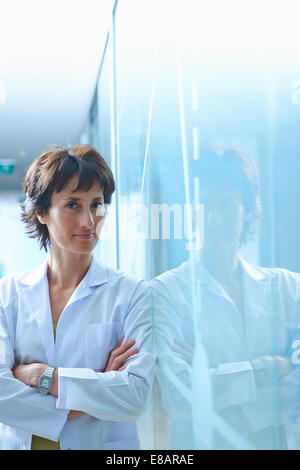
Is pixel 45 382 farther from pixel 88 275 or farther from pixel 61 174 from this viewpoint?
pixel 61 174

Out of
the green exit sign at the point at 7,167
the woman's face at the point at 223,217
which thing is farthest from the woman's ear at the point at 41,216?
the woman's face at the point at 223,217

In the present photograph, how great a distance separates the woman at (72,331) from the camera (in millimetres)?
1369

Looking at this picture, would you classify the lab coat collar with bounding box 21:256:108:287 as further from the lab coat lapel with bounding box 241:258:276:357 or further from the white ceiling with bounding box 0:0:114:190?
the lab coat lapel with bounding box 241:258:276:357

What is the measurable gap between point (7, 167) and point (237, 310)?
1091 mm

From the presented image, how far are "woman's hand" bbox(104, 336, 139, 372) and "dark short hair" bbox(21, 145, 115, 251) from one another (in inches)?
17.6

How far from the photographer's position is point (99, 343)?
1.47m

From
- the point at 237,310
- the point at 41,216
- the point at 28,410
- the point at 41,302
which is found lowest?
the point at 28,410

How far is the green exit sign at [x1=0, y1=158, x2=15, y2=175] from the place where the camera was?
1.77 meters

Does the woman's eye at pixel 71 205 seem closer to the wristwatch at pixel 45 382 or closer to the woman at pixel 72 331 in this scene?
the woman at pixel 72 331

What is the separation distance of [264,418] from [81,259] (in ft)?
2.69

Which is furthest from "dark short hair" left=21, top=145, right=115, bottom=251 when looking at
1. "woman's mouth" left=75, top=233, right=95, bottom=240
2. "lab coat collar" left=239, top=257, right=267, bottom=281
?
"lab coat collar" left=239, top=257, right=267, bottom=281

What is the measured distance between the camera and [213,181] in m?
1.08

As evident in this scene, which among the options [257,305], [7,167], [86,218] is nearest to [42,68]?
[7,167]

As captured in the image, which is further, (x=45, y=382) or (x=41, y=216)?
(x=41, y=216)
